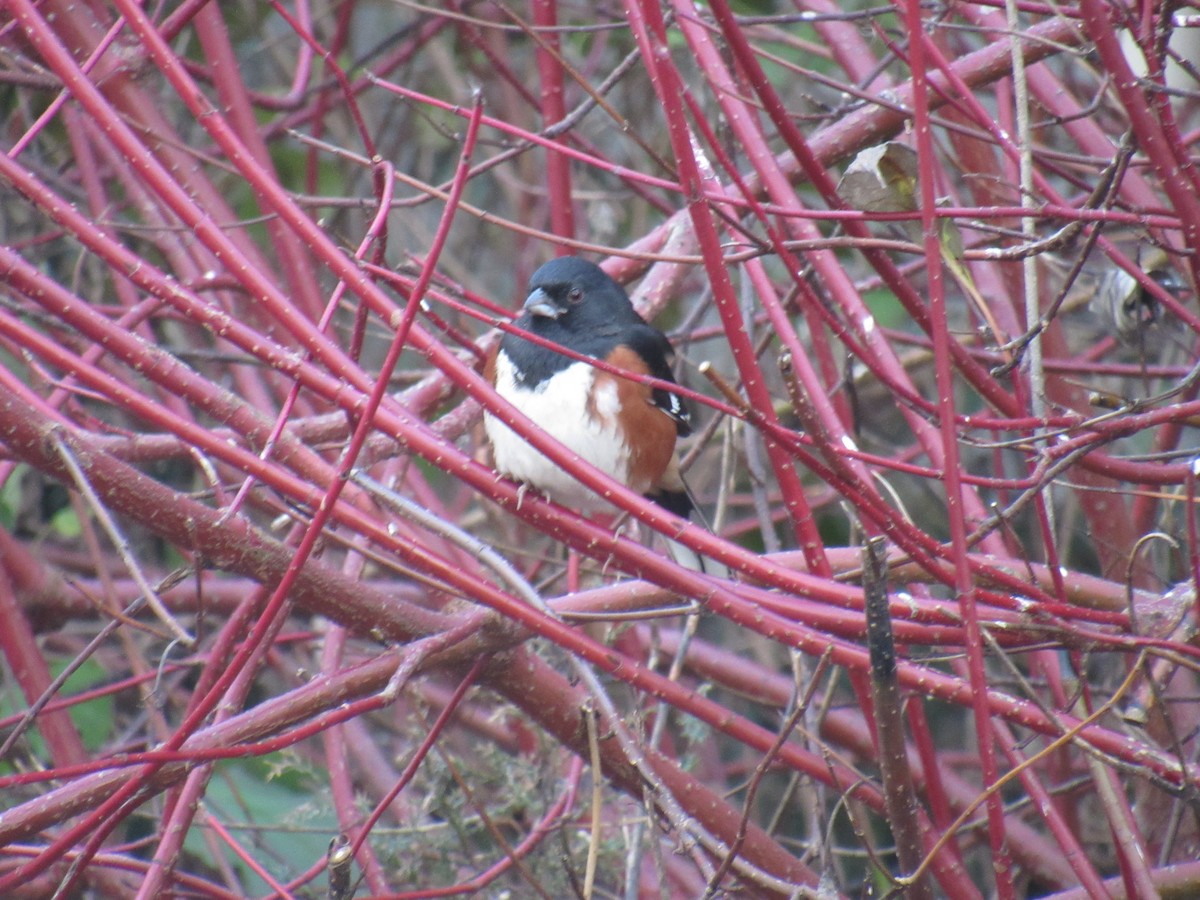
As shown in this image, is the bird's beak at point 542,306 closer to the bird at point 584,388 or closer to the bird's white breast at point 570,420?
the bird at point 584,388

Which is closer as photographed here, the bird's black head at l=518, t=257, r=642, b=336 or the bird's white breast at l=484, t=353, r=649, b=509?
the bird's white breast at l=484, t=353, r=649, b=509

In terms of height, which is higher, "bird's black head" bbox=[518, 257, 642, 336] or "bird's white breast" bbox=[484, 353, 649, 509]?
"bird's black head" bbox=[518, 257, 642, 336]

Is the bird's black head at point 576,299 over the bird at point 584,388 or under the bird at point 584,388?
over

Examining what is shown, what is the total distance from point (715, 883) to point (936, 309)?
59cm

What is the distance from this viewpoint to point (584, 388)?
7.11ft

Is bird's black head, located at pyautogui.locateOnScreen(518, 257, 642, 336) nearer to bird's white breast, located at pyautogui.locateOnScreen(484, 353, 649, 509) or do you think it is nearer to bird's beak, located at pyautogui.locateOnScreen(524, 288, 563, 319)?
bird's beak, located at pyautogui.locateOnScreen(524, 288, 563, 319)

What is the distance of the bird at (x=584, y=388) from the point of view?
2168mm

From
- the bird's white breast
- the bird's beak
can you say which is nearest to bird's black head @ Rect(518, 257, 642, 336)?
the bird's beak

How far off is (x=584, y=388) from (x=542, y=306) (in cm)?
20

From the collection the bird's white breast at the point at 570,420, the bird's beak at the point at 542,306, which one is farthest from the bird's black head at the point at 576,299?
the bird's white breast at the point at 570,420

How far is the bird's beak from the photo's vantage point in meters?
2.25

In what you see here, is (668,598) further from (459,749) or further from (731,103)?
(459,749)

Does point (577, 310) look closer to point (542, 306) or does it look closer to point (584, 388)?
point (542, 306)

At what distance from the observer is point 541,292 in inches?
90.5
